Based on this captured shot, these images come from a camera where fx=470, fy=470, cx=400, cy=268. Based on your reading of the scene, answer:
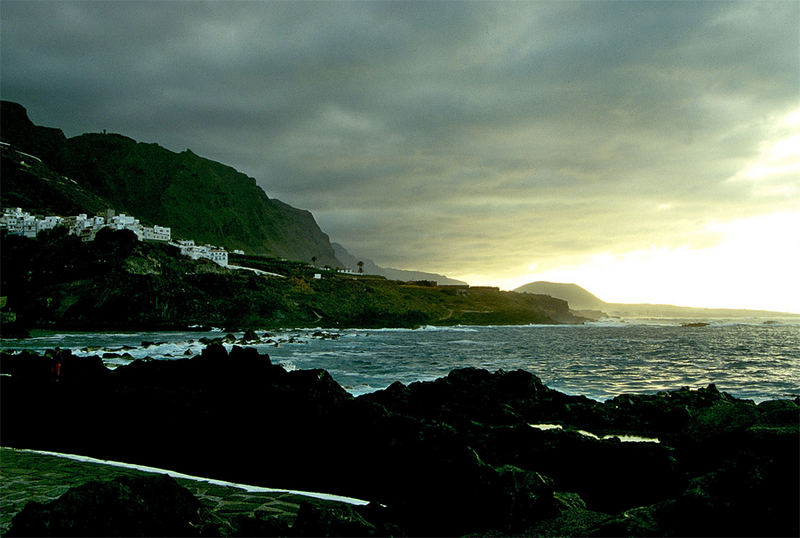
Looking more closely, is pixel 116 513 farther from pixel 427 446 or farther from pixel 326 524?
pixel 427 446

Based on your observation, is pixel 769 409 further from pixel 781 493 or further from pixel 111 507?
pixel 111 507

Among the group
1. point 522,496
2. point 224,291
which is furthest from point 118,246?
point 522,496

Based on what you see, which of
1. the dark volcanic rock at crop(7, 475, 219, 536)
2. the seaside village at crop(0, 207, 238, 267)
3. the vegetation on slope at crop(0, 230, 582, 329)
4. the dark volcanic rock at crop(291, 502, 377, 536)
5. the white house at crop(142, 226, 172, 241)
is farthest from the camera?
the white house at crop(142, 226, 172, 241)

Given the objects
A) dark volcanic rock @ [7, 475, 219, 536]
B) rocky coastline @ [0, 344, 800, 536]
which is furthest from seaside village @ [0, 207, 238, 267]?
dark volcanic rock @ [7, 475, 219, 536]

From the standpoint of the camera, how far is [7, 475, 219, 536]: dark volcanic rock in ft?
19.2

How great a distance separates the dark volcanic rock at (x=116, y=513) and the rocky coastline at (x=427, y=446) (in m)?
0.05

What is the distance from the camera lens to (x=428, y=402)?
2111 centimetres

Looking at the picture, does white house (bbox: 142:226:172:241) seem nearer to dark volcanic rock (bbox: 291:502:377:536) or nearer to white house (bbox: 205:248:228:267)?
white house (bbox: 205:248:228:267)

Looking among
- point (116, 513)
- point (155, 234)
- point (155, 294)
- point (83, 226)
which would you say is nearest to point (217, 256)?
point (155, 234)

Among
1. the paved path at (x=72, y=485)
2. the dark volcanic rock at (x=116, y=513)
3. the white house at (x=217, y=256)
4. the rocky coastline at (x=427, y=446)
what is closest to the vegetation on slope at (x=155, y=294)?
the white house at (x=217, y=256)

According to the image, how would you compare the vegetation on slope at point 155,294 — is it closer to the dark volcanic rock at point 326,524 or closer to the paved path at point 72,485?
the paved path at point 72,485

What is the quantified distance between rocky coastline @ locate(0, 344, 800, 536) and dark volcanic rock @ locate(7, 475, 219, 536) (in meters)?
0.05

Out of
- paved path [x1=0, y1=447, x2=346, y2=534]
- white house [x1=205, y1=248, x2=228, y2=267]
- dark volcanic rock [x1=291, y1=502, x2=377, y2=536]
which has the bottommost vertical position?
paved path [x1=0, y1=447, x2=346, y2=534]

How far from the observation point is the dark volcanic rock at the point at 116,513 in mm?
5867
